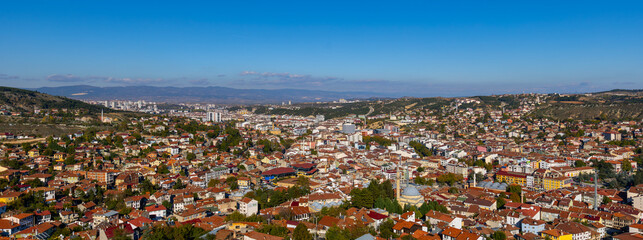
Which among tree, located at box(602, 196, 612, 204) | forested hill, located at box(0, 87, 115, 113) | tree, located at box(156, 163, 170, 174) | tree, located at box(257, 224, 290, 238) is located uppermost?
forested hill, located at box(0, 87, 115, 113)

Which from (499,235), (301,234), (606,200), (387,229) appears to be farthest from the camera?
(606,200)

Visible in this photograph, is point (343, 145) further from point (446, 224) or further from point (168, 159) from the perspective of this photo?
point (446, 224)

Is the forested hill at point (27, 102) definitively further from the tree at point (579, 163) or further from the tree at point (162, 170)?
the tree at point (579, 163)

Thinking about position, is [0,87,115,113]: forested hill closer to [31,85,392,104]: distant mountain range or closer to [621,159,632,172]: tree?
[621,159,632,172]: tree

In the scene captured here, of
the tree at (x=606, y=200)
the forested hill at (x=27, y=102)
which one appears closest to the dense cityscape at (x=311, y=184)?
the tree at (x=606, y=200)

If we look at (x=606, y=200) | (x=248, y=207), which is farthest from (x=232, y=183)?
(x=606, y=200)

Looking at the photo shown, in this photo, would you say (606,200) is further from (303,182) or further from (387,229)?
(303,182)

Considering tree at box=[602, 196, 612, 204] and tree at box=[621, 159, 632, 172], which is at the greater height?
tree at box=[621, 159, 632, 172]

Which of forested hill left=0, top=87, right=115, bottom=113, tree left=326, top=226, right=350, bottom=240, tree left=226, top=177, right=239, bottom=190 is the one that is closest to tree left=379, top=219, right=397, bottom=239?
tree left=326, top=226, right=350, bottom=240
